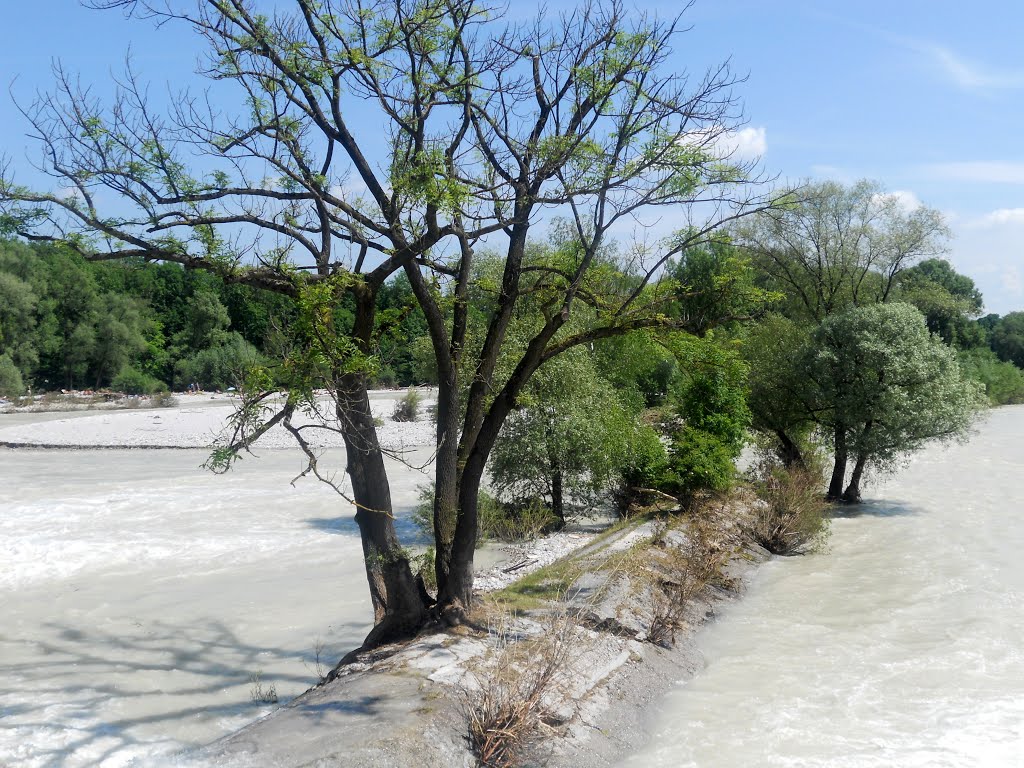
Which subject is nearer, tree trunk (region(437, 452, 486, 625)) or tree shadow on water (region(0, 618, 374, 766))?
tree shadow on water (region(0, 618, 374, 766))

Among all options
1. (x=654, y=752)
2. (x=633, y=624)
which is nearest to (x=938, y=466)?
(x=633, y=624)

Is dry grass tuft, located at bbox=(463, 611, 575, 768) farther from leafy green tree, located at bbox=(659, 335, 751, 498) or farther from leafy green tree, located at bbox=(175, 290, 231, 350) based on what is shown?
leafy green tree, located at bbox=(175, 290, 231, 350)

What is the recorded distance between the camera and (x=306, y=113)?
29.4ft

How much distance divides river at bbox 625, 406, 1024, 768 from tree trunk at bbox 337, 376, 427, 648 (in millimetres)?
2756

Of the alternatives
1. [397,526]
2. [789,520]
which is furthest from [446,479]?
[397,526]

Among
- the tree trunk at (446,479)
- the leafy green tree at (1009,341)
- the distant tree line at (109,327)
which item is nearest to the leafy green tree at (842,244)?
the tree trunk at (446,479)

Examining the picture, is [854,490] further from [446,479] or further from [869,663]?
[446,479]

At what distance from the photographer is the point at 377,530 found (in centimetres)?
916

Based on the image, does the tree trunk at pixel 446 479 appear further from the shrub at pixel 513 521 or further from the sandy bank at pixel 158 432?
the sandy bank at pixel 158 432

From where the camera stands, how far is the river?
812cm

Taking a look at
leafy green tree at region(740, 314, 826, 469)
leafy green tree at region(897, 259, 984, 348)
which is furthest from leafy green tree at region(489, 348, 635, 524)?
leafy green tree at region(897, 259, 984, 348)

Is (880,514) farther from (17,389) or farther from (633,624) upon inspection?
(17,389)

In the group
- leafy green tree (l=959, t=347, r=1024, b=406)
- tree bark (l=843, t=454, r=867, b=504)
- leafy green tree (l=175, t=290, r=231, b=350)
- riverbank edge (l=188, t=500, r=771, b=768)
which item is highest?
leafy green tree (l=175, t=290, r=231, b=350)

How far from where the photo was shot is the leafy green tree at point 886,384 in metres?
19.5
